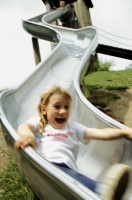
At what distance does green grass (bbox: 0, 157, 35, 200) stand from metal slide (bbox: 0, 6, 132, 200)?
400 mm

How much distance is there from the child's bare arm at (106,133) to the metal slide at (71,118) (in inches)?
1.3

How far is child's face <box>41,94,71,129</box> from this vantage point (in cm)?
193

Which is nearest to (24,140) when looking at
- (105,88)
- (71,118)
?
(71,118)

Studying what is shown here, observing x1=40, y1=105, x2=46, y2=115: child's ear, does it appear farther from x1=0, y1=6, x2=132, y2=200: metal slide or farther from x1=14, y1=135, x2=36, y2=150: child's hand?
x1=14, y1=135, x2=36, y2=150: child's hand

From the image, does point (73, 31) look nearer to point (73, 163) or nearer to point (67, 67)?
point (67, 67)

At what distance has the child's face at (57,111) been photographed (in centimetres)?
193

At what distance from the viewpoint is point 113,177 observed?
51.1 inches

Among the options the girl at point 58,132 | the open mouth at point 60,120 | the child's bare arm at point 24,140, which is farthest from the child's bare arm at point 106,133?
the child's bare arm at point 24,140

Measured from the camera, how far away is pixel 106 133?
6.43 ft

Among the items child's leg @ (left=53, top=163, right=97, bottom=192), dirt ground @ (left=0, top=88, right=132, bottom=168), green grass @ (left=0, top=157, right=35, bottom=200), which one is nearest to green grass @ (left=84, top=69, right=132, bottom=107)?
dirt ground @ (left=0, top=88, right=132, bottom=168)

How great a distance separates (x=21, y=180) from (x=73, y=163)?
73cm

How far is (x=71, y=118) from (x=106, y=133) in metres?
0.73

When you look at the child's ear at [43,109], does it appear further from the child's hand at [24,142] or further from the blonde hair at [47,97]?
the child's hand at [24,142]

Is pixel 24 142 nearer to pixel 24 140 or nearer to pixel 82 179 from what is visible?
pixel 24 140
